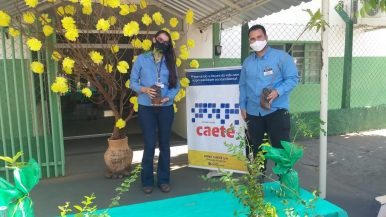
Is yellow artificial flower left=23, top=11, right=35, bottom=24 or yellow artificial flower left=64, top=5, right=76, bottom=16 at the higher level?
yellow artificial flower left=64, top=5, right=76, bottom=16

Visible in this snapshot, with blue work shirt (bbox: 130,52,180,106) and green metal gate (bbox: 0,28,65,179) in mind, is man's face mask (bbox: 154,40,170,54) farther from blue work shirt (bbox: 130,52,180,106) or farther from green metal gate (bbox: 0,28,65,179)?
green metal gate (bbox: 0,28,65,179)

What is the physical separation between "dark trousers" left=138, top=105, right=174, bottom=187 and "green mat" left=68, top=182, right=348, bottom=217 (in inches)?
45.0

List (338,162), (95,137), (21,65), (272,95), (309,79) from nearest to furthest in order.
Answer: (272,95)
(21,65)
(338,162)
(95,137)
(309,79)

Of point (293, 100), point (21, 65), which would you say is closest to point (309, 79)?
point (293, 100)

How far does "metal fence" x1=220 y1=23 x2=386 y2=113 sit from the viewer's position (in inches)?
295

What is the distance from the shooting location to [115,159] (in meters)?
4.35

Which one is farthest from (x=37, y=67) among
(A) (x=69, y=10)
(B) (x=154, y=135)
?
(B) (x=154, y=135)

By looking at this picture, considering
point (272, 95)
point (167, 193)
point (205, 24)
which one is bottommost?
point (167, 193)

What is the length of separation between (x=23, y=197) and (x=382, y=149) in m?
5.68

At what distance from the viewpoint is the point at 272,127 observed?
3279 millimetres

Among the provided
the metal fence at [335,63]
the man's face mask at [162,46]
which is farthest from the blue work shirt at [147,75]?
the metal fence at [335,63]

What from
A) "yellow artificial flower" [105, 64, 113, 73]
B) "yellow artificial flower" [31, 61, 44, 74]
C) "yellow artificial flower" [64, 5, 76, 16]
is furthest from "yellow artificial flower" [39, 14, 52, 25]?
"yellow artificial flower" [105, 64, 113, 73]

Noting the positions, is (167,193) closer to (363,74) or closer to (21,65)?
(21,65)

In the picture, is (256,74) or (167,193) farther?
(167,193)
